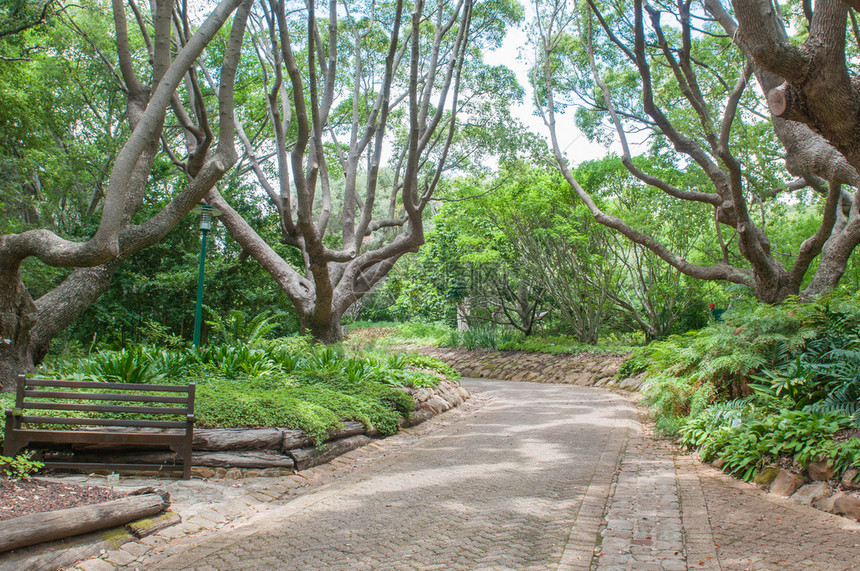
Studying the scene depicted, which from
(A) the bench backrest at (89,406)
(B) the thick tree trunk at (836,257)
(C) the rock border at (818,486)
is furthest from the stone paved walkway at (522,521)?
(B) the thick tree trunk at (836,257)

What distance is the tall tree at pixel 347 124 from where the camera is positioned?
8.66 metres

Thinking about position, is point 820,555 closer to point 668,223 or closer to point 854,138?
point 854,138

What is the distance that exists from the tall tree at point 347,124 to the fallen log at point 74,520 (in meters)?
5.44

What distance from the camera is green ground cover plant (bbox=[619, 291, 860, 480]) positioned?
15.5 ft

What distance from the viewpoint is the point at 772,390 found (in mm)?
5695

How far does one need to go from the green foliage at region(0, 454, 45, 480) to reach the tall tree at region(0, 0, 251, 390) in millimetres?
2195

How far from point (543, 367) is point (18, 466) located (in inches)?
474

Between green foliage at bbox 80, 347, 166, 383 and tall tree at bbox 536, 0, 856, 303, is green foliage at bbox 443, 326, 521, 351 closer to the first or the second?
tall tree at bbox 536, 0, 856, 303

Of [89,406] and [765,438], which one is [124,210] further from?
[765,438]

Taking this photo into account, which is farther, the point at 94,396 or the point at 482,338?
the point at 482,338

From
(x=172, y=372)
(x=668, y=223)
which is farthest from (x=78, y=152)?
(x=668, y=223)

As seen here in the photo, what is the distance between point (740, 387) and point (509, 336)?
11649mm

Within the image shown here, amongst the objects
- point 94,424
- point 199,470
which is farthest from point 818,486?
point 94,424

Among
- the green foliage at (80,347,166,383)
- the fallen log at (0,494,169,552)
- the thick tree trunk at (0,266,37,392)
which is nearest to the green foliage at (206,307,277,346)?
the green foliage at (80,347,166,383)
